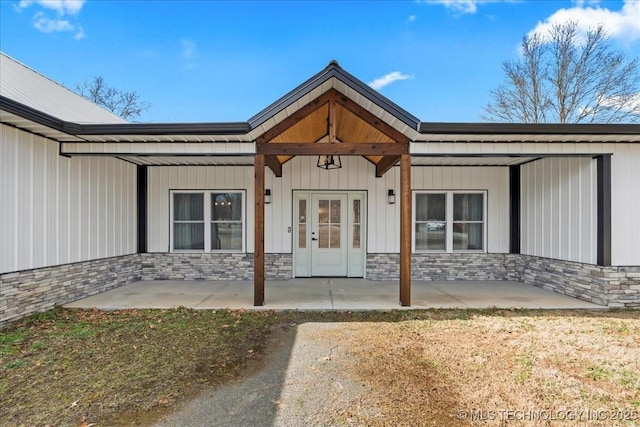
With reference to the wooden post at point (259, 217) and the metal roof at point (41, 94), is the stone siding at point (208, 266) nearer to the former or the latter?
the wooden post at point (259, 217)

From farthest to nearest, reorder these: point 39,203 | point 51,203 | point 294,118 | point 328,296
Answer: point 328,296, point 51,203, point 294,118, point 39,203

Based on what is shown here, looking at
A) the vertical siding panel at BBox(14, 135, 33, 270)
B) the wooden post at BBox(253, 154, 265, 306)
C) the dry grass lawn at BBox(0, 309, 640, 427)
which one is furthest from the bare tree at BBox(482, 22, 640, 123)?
the vertical siding panel at BBox(14, 135, 33, 270)

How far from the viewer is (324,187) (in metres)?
7.91

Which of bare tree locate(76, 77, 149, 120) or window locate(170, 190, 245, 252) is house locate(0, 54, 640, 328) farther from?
bare tree locate(76, 77, 149, 120)

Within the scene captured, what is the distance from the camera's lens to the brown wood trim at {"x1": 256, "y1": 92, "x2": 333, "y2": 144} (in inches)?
207

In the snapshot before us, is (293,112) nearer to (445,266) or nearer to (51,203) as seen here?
(51,203)

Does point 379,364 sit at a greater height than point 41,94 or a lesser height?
lesser

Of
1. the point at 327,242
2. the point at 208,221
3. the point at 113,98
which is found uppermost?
the point at 113,98

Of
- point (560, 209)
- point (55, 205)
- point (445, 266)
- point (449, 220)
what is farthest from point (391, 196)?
point (55, 205)

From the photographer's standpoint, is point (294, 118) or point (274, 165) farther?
point (274, 165)

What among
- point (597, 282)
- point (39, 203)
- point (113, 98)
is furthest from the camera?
point (113, 98)

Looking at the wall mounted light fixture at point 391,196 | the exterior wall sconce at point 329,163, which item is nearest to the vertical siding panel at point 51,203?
the exterior wall sconce at point 329,163

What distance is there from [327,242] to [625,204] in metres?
5.47

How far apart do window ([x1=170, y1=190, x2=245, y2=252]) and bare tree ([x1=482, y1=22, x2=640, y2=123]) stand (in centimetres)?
1380
